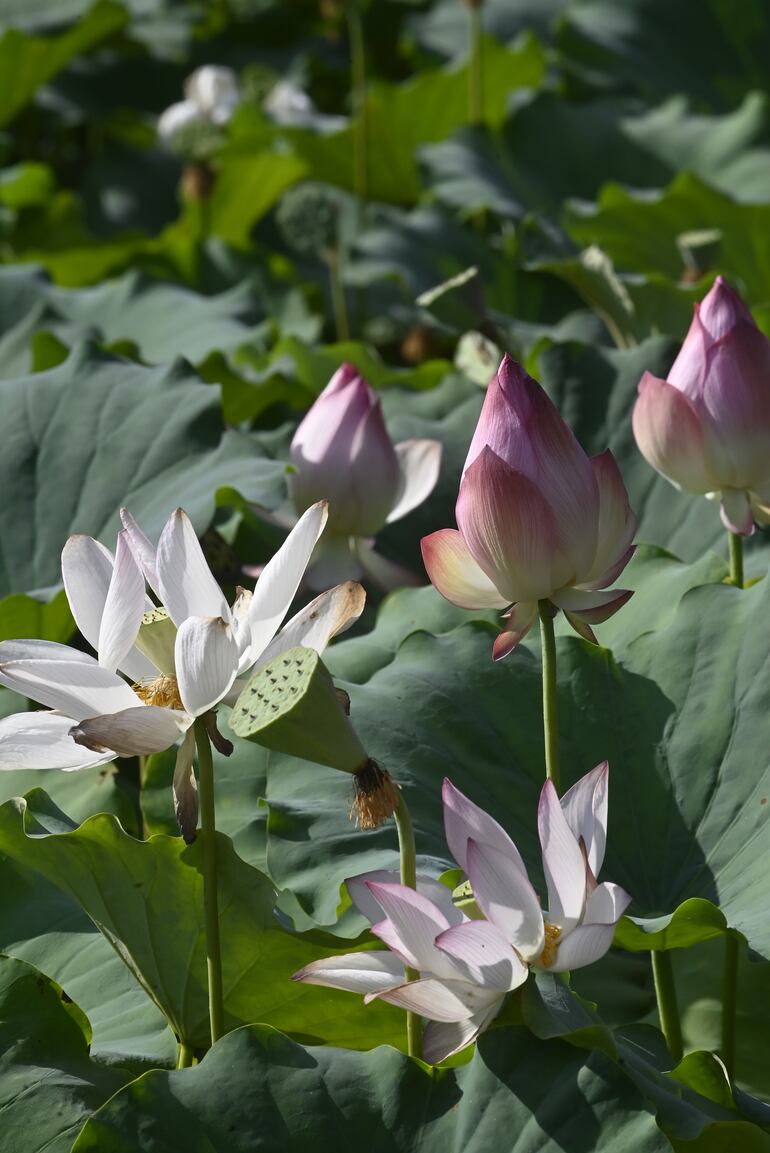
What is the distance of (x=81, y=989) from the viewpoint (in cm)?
105

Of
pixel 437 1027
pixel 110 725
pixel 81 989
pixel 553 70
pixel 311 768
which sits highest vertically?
pixel 110 725

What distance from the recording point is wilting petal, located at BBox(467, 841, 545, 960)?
73 cm

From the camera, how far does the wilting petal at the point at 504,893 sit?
2.40 ft

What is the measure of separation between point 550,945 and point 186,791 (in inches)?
8.3

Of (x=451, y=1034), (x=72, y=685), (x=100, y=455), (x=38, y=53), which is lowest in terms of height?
(x=38, y=53)

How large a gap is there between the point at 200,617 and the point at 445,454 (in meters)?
0.82

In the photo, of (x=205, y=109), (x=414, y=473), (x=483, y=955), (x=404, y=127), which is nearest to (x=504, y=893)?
(x=483, y=955)

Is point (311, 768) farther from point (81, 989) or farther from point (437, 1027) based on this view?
point (437, 1027)

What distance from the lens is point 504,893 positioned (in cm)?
74

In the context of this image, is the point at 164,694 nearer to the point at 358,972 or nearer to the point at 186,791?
the point at 186,791

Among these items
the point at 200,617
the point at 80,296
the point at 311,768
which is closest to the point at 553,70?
the point at 80,296

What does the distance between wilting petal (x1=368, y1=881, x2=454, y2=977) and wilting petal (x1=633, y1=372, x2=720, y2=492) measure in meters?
0.46

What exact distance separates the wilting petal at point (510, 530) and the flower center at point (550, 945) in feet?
0.62

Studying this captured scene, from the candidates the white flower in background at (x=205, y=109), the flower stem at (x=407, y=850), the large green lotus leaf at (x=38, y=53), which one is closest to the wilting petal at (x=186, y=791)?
the flower stem at (x=407, y=850)
